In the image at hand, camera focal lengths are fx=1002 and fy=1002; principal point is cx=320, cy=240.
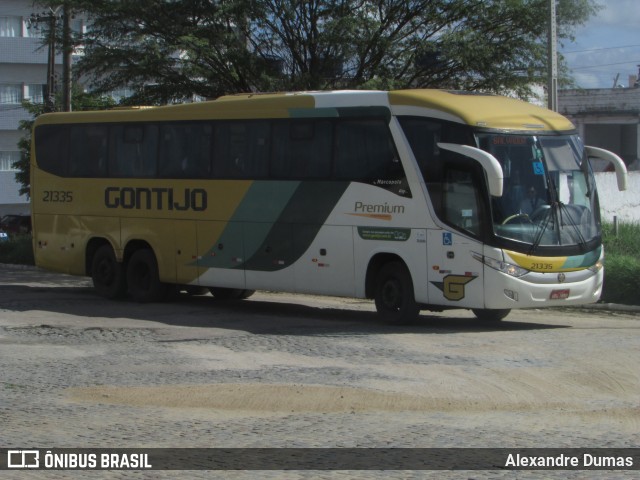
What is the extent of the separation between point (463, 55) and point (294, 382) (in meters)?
13.9

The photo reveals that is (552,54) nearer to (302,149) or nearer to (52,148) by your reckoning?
(302,149)

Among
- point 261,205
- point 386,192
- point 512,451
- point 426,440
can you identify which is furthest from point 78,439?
point 261,205

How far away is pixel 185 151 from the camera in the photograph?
62.3ft

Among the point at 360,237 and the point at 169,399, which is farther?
the point at 360,237

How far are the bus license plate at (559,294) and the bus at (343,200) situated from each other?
0.02 meters

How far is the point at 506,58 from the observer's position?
2377 cm

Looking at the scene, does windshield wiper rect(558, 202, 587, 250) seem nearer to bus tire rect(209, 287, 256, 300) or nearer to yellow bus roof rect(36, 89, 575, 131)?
yellow bus roof rect(36, 89, 575, 131)

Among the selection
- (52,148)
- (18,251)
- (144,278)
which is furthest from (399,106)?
(18,251)

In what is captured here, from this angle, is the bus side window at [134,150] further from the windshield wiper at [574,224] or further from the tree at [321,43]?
the windshield wiper at [574,224]

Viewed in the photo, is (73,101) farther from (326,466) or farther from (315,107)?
(326,466)

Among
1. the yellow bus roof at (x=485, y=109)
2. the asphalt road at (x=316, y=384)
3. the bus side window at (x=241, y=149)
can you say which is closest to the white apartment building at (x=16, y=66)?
the bus side window at (x=241, y=149)

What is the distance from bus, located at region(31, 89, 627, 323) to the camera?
49.2 feet

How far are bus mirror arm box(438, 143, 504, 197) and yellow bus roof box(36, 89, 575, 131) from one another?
48 cm

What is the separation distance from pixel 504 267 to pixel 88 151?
9.82m
